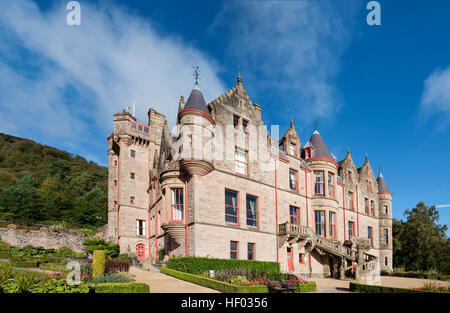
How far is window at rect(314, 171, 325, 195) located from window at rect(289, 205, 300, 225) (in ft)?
11.4

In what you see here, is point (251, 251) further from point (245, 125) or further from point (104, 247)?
point (104, 247)

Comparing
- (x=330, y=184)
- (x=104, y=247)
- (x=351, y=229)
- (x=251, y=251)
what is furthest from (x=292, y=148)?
(x=104, y=247)

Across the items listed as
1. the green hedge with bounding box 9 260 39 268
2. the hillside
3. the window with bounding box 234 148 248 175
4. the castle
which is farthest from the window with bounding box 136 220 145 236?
the hillside

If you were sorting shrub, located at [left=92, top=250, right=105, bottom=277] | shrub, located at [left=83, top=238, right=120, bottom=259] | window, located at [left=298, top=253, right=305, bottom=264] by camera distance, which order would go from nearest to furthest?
1. shrub, located at [left=92, top=250, right=105, bottom=277]
2. window, located at [left=298, top=253, right=305, bottom=264]
3. shrub, located at [left=83, top=238, right=120, bottom=259]

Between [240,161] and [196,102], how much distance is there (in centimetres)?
645

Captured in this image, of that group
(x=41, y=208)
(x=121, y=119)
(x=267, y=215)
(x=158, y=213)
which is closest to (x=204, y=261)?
(x=267, y=215)

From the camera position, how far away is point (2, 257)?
1113 inches

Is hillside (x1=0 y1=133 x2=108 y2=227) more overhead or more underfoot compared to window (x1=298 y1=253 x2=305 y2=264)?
more overhead

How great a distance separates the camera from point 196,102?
80.8 feet

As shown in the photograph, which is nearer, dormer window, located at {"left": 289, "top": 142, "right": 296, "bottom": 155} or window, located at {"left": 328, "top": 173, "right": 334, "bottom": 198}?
dormer window, located at {"left": 289, "top": 142, "right": 296, "bottom": 155}

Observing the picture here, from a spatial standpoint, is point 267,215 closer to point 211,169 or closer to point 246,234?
point 246,234

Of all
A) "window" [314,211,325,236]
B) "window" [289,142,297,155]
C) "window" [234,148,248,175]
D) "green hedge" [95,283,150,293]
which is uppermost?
"window" [289,142,297,155]

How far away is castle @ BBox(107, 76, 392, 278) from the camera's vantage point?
23828 millimetres

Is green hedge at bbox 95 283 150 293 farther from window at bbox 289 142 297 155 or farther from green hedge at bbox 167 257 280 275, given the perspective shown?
window at bbox 289 142 297 155
